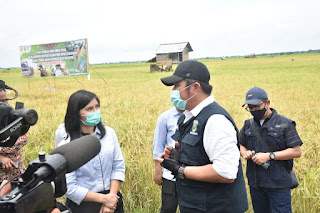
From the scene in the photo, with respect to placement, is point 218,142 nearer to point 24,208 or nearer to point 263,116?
point 24,208

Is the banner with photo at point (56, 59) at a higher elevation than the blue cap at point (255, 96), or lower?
higher

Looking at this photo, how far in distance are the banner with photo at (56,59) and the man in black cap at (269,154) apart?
1053cm

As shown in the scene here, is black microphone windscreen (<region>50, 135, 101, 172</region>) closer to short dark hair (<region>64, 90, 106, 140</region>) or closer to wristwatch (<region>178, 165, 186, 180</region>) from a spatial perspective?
wristwatch (<region>178, 165, 186, 180</region>)

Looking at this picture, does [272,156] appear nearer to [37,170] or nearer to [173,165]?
[173,165]

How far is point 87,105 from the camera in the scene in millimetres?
2721

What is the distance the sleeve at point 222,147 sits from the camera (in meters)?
1.79

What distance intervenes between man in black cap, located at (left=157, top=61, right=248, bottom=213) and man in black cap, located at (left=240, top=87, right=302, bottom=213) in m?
0.80

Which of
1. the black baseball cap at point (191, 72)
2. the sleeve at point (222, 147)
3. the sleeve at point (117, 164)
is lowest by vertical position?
the sleeve at point (117, 164)

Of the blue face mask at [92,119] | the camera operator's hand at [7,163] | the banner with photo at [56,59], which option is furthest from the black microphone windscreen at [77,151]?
the banner with photo at [56,59]

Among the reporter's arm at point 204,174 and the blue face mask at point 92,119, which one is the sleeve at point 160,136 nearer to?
the blue face mask at point 92,119

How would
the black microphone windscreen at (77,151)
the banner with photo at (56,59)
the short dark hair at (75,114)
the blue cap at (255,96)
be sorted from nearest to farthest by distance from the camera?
1. the black microphone windscreen at (77,151)
2. the short dark hair at (75,114)
3. the blue cap at (255,96)
4. the banner with photo at (56,59)

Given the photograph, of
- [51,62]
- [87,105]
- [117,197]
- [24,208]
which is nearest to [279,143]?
[117,197]

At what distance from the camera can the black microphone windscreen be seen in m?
1.14

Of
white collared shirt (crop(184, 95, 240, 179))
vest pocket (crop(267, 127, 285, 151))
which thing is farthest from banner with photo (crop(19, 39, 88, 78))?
white collared shirt (crop(184, 95, 240, 179))
